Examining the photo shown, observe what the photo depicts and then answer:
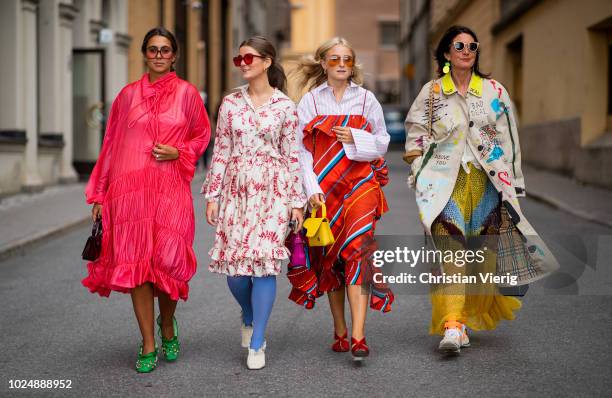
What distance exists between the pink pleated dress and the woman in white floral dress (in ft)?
0.59

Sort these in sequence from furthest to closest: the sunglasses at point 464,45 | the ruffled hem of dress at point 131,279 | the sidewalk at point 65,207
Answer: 1. the sidewalk at point 65,207
2. the sunglasses at point 464,45
3. the ruffled hem of dress at point 131,279

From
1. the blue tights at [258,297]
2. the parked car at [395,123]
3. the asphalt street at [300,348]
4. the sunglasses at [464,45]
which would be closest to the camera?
the asphalt street at [300,348]

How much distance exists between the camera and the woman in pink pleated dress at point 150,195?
16.5 feet

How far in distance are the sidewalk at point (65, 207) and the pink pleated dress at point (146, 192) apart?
4.70 meters

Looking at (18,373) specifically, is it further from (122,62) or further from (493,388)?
(122,62)

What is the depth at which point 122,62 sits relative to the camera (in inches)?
882

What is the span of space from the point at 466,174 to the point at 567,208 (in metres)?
8.21

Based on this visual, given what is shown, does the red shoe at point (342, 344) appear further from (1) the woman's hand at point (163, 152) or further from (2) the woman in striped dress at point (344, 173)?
(1) the woman's hand at point (163, 152)

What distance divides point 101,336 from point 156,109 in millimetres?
1642

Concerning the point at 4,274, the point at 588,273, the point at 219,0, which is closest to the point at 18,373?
the point at 4,274

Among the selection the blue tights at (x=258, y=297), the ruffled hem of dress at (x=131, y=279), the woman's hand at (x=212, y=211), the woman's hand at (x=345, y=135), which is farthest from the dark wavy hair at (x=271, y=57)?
the ruffled hem of dress at (x=131, y=279)

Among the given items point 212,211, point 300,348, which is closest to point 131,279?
point 212,211

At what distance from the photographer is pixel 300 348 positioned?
5.57 meters

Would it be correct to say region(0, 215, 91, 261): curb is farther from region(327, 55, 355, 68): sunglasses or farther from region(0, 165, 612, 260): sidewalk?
region(327, 55, 355, 68): sunglasses
